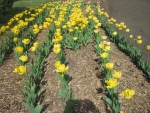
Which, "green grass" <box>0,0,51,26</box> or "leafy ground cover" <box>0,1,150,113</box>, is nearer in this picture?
"leafy ground cover" <box>0,1,150,113</box>

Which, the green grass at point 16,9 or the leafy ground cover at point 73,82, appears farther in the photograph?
the green grass at point 16,9

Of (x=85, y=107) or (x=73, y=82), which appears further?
(x=73, y=82)

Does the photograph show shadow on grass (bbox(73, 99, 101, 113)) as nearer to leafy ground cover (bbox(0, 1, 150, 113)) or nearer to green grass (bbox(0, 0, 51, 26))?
leafy ground cover (bbox(0, 1, 150, 113))

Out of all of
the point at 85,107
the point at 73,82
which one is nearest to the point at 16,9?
the point at 73,82

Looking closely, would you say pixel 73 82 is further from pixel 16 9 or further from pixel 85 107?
pixel 16 9

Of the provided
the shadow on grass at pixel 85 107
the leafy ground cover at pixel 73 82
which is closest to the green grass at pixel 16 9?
the leafy ground cover at pixel 73 82

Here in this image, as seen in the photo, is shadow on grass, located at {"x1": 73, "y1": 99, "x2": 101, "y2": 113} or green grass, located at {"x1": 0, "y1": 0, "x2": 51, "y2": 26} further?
green grass, located at {"x1": 0, "y1": 0, "x2": 51, "y2": 26}

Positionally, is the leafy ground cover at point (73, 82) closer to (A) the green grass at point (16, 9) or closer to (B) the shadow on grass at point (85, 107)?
(B) the shadow on grass at point (85, 107)

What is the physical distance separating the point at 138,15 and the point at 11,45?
23.9 feet

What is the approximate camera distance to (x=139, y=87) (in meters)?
3.86

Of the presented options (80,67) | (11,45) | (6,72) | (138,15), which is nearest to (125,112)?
(80,67)

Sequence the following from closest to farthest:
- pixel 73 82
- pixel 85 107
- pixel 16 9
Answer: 1. pixel 85 107
2. pixel 73 82
3. pixel 16 9

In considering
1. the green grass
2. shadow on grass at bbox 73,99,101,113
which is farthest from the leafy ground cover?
the green grass

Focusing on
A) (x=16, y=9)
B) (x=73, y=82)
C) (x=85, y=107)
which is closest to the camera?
(x=85, y=107)
